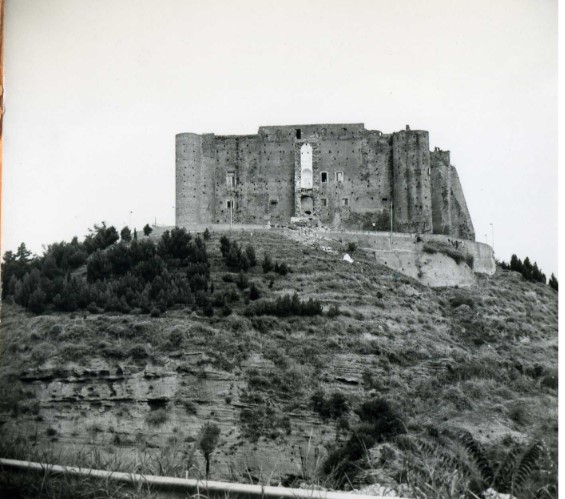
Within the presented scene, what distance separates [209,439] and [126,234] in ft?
14.8

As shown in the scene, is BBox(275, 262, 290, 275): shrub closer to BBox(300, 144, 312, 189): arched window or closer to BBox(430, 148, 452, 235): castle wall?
BBox(300, 144, 312, 189): arched window

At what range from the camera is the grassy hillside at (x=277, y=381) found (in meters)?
8.28

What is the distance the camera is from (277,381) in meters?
9.62

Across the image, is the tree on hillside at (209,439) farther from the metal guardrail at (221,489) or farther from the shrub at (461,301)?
the shrub at (461,301)

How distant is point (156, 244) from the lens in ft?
40.4

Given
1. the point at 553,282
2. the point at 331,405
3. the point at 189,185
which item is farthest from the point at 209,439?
the point at 189,185

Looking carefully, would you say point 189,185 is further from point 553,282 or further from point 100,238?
point 553,282

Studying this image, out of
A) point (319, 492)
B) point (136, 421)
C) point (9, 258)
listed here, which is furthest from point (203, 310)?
point (319, 492)

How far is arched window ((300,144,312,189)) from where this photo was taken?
1886 centimetres

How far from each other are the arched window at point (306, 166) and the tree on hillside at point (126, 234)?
795 cm

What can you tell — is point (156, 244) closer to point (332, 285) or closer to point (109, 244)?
point (109, 244)

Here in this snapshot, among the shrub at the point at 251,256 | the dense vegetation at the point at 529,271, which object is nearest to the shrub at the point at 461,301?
the dense vegetation at the point at 529,271

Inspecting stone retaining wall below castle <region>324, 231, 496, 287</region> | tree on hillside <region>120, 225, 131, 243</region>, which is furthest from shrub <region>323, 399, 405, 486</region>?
stone retaining wall below castle <region>324, 231, 496, 287</region>

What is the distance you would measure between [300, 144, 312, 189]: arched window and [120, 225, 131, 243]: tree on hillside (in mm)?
7947
